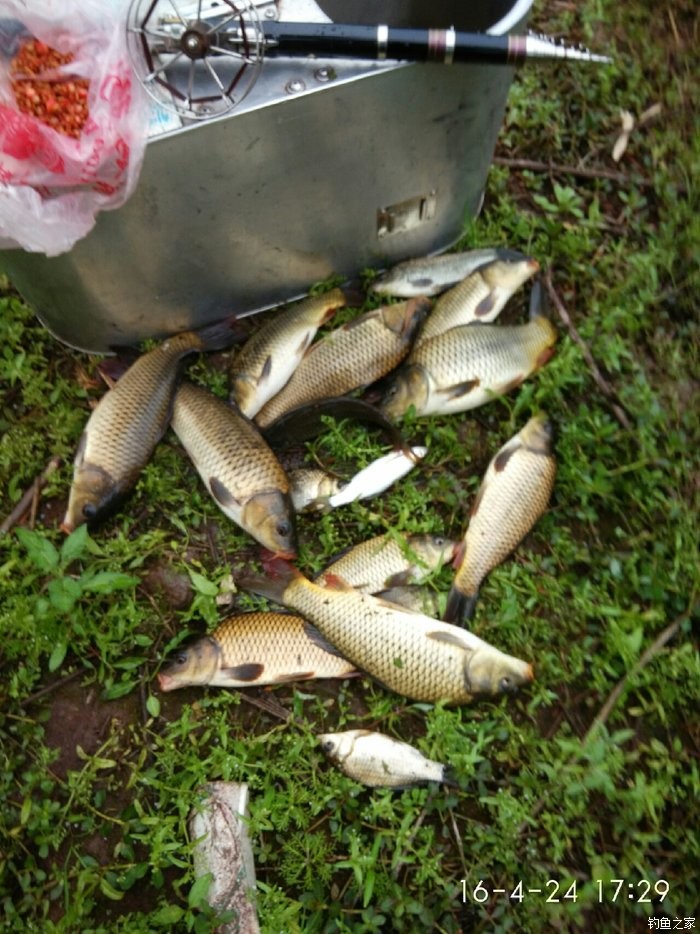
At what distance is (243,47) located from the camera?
85.0 inches

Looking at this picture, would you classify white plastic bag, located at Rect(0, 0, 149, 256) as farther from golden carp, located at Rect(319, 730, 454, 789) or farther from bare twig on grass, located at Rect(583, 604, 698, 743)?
bare twig on grass, located at Rect(583, 604, 698, 743)

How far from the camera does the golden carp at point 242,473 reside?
2.58 metres

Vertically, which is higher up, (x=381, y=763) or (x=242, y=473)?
(x=242, y=473)

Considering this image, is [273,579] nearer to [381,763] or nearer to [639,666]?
[381,763]

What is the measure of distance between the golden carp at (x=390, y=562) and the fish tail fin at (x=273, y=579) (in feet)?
0.34

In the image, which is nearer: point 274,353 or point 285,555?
point 285,555

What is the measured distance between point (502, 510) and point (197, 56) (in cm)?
161

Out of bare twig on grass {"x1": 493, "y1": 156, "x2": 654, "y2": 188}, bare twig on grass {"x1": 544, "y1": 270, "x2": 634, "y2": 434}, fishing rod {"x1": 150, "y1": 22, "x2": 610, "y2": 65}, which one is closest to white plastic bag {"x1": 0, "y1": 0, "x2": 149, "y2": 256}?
fishing rod {"x1": 150, "y1": 22, "x2": 610, "y2": 65}

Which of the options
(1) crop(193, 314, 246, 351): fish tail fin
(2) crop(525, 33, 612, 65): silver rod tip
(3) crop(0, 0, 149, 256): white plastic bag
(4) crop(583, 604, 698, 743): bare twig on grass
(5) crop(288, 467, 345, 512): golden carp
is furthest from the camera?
(1) crop(193, 314, 246, 351): fish tail fin

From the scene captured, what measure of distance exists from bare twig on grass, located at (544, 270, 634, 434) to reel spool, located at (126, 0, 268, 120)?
1.46 metres

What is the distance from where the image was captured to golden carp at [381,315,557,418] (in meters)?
2.80

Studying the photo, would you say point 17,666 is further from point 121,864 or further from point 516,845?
point 516,845

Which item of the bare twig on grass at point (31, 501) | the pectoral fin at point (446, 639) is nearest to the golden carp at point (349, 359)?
the bare twig on grass at point (31, 501)

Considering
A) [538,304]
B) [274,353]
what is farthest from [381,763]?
[538,304]
